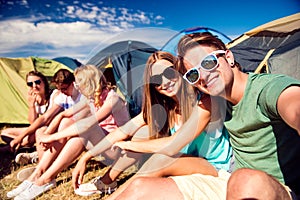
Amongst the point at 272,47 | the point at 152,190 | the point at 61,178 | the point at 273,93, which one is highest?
the point at 272,47

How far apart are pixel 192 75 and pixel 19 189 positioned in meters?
0.78

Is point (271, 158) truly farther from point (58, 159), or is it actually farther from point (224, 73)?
point (58, 159)

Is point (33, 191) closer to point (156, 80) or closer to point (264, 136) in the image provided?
point (156, 80)

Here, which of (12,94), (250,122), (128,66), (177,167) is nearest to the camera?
(250,122)

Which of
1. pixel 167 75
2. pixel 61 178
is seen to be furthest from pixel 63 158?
pixel 167 75

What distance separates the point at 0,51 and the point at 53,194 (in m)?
0.61

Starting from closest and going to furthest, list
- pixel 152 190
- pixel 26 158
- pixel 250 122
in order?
pixel 250 122 < pixel 152 190 < pixel 26 158

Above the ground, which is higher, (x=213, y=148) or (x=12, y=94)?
(x=12, y=94)

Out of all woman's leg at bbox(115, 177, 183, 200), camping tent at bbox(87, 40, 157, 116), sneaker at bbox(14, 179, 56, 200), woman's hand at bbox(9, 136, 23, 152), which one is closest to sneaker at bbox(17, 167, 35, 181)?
sneaker at bbox(14, 179, 56, 200)

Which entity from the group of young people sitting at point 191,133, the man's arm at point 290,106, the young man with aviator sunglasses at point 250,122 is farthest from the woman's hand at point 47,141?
the man's arm at point 290,106

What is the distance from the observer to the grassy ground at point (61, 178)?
1.15 m

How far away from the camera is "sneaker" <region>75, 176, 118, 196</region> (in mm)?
1102

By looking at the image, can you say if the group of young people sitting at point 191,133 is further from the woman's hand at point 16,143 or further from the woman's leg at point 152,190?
the woman's hand at point 16,143

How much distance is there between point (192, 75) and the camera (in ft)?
2.52
